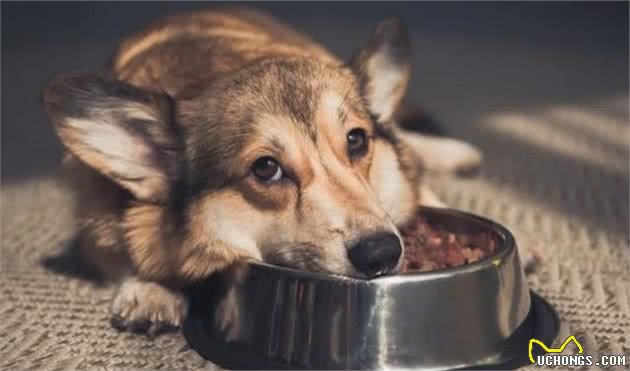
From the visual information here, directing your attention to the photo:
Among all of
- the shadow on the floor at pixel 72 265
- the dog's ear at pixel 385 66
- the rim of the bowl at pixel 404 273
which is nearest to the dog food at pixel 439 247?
the rim of the bowl at pixel 404 273

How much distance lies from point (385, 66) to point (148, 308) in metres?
0.73

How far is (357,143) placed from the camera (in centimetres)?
177

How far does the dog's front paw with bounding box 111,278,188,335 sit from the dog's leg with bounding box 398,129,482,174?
3.78ft

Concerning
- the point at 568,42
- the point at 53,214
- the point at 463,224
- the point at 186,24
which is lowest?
the point at 568,42

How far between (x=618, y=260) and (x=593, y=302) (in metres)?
0.27

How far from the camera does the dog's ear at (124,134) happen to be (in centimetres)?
174

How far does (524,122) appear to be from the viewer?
11.2 ft

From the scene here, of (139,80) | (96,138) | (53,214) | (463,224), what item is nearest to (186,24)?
(139,80)

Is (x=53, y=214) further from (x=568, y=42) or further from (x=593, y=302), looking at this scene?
(x=568, y=42)

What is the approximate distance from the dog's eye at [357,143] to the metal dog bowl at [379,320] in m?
0.32

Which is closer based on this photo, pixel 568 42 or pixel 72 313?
pixel 72 313

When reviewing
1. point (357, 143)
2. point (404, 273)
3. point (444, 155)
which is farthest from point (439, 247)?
point (444, 155)

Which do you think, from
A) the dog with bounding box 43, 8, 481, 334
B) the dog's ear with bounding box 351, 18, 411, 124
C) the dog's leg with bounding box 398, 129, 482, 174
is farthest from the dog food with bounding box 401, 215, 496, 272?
the dog's leg with bounding box 398, 129, 482, 174

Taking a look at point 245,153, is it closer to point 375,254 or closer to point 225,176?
point 225,176
